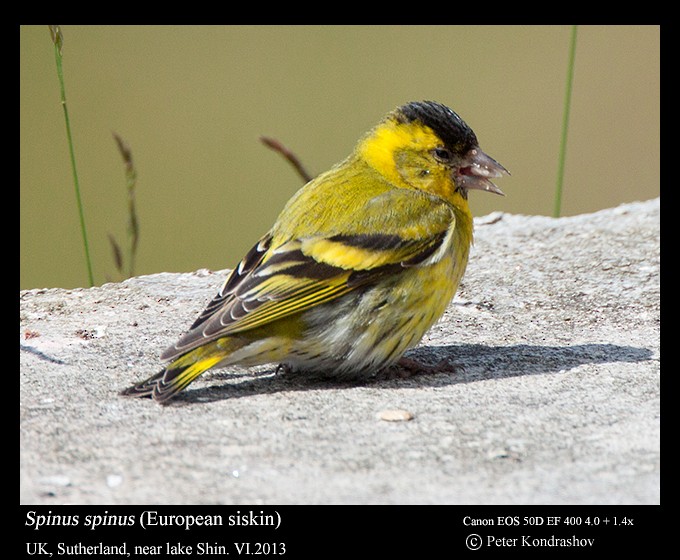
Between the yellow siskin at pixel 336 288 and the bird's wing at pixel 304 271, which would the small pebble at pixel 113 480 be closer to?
the yellow siskin at pixel 336 288

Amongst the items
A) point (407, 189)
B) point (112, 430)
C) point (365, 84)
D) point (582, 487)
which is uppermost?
point (365, 84)

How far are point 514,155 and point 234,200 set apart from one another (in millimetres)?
3201

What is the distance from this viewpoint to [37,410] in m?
3.98

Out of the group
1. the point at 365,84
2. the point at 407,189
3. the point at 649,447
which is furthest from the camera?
the point at 365,84

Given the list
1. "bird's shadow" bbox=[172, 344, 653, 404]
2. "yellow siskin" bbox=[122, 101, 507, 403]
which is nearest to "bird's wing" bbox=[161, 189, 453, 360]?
"yellow siskin" bbox=[122, 101, 507, 403]

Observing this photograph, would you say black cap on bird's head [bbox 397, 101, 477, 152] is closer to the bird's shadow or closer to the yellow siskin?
the yellow siskin

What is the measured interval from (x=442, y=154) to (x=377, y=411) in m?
1.50

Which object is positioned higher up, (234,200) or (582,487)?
(234,200)

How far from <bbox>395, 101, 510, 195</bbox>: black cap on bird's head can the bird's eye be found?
0.02m

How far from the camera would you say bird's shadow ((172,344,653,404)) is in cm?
447

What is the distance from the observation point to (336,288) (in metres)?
4.47

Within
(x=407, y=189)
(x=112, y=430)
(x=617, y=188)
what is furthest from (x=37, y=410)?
(x=617, y=188)

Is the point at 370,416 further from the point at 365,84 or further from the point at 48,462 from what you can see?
the point at 365,84

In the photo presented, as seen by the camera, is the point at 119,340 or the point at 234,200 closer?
the point at 119,340
